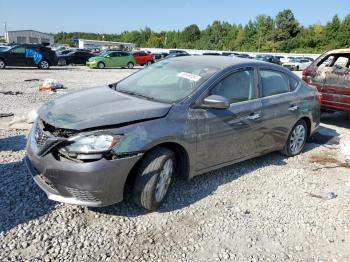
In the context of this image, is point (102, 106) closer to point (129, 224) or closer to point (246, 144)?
point (129, 224)

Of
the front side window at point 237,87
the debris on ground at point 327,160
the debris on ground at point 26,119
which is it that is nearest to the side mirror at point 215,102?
the front side window at point 237,87

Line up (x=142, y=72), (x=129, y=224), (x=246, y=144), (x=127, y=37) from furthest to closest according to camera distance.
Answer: (x=127, y=37), (x=142, y=72), (x=246, y=144), (x=129, y=224)

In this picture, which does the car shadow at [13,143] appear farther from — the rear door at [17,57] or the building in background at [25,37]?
the building in background at [25,37]

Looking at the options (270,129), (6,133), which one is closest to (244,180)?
(270,129)

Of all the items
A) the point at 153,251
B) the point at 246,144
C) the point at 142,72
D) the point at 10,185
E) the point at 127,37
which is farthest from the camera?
the point at 127,37

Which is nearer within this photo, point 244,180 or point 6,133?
point 244,180

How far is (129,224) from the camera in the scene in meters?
3.66

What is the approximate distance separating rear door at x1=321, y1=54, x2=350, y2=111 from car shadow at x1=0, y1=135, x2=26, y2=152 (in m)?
6.39

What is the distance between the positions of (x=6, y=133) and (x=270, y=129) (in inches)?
172

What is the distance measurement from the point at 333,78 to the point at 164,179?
19.2 ft

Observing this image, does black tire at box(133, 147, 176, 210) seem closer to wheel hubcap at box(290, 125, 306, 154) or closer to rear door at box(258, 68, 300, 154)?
rear door at box(258, 68, 300, 154)

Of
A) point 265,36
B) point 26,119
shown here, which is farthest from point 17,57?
point 265,36

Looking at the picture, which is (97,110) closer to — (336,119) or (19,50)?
(336,119)

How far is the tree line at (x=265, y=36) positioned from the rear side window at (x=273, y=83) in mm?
74324
